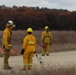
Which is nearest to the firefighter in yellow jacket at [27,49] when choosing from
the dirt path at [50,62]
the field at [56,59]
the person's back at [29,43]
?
the person's back at [29,43]

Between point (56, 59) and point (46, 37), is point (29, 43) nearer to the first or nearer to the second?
point (56, 59)

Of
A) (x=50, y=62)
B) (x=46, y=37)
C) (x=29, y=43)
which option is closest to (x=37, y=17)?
(x=46, y=37)

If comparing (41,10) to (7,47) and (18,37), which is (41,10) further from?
(7,47)

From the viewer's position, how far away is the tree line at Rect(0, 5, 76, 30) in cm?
7750

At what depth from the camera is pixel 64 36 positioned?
45.2 m

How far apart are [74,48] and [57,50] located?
2.22m

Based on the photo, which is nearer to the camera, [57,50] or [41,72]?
[41,72]

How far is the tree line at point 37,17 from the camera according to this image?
77500 millimetres

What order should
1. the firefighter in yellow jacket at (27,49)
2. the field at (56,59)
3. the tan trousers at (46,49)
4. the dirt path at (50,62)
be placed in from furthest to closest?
the tan trousers at (46,49), the dirt path at (50,62), the firefighter in yellow jacket at (27,49), the field at (56,59)

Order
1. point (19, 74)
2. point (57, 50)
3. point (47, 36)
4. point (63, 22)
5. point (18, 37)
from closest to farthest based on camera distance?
point (19, 74) → point (47, 36) → point (57, 50) → point (18, 37) → point (63, 22)

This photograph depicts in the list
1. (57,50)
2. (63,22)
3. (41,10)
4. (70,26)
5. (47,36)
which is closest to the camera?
(47,36)

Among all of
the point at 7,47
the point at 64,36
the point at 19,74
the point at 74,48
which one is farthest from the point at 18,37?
the point at 19,74

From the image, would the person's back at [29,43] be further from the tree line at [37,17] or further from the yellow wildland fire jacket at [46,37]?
the tree line at [37,17]

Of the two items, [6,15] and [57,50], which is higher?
[6,15]
